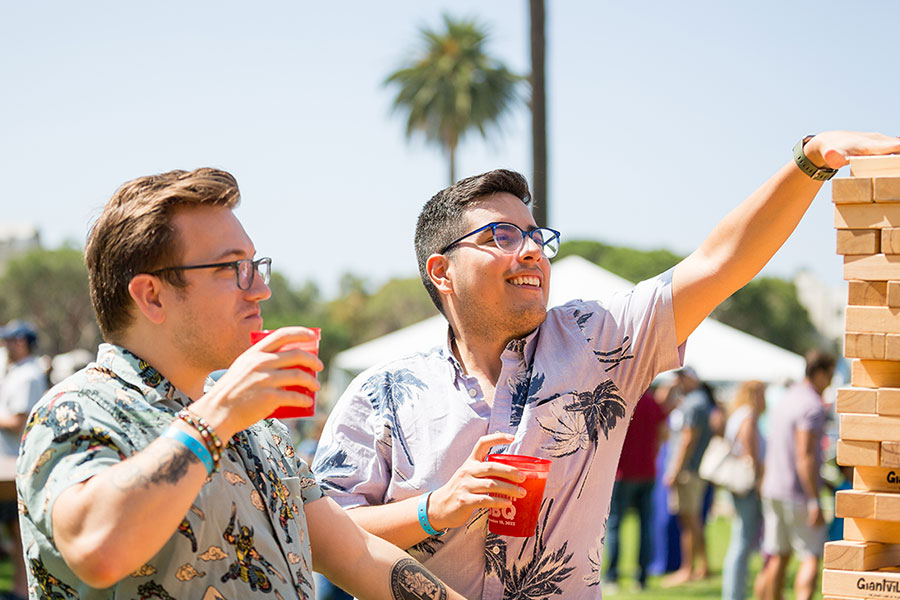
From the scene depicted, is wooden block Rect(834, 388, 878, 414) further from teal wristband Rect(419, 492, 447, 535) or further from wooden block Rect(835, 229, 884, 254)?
teal wristband Rect(419, 492, 447, 535)

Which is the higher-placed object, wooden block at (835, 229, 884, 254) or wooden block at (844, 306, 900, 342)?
wooden block at (835, 229, 884, 254)

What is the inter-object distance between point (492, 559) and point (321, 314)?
3335 inches

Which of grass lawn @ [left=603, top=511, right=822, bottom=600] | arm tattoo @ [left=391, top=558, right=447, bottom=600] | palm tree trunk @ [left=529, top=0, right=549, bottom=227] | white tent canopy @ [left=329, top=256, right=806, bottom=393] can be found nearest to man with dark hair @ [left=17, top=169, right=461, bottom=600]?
arm tattoo @ [left=391, top=558, right=447, bottom=600]

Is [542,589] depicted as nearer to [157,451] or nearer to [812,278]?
[157,451]

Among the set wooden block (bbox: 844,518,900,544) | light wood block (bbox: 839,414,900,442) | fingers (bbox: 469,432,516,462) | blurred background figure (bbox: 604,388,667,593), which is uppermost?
light wood block (bbox: 839,414,900,442)

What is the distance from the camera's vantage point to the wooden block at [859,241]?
2.25 meters

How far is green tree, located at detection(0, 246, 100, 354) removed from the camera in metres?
59.2

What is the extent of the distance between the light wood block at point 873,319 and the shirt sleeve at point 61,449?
164 cm

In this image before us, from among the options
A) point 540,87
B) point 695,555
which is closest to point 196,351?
point 540,87

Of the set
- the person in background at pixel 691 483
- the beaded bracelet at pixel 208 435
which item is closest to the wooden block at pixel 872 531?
the beaded bracelet at pixel 208 435

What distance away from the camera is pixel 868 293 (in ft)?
7.50

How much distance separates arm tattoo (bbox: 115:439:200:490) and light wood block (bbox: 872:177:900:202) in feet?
5.24

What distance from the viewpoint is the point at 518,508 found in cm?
253

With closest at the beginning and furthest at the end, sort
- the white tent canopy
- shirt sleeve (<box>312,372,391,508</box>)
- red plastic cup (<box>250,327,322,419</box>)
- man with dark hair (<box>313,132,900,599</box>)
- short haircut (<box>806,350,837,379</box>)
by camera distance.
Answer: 1. red plastic cup (<box>250,327,322,419</box>)
2. man with dark hair (<box>313,132,900,599</box>)
3. shirt sleeve (<box>312,372,391,508</box>)
4. short haircut (<box>806,350,837,379</box>)
5. the white tent canopy
